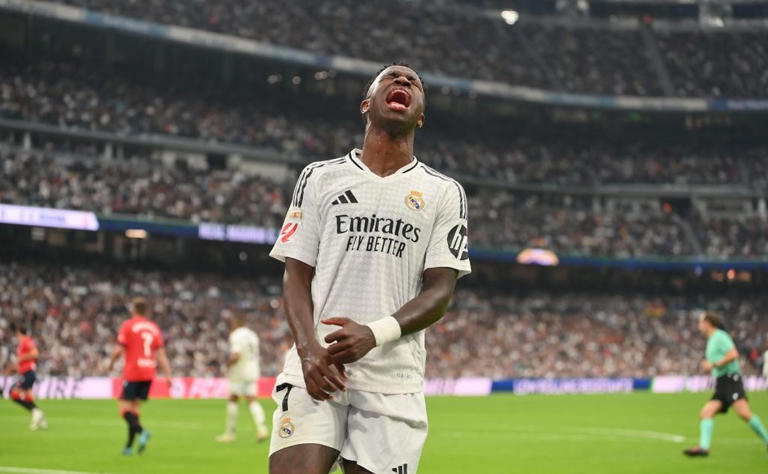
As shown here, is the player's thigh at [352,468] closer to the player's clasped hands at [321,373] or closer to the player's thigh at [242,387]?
the player's clasped hands at [321,373]

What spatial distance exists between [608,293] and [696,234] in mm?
7778

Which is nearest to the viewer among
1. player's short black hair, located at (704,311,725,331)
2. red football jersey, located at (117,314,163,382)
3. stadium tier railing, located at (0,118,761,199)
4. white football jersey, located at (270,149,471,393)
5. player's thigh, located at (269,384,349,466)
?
player's thigh, located at (269,384,349,466)

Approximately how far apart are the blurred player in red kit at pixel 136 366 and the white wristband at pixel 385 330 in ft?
40.6

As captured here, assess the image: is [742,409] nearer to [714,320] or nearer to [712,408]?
[712,408]

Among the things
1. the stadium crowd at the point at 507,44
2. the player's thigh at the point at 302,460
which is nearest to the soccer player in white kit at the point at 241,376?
the player's thigh at the point at 302,460

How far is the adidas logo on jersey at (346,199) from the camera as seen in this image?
16.1ft

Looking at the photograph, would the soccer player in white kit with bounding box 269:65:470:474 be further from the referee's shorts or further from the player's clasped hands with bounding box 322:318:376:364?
the referee's shorts

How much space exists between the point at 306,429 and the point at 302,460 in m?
0.14

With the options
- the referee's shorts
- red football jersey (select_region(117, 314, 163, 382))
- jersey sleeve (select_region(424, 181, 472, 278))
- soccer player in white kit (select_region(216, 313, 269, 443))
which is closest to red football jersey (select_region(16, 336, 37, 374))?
soccer player in white kit (select_region(216, 313, 269, 443))

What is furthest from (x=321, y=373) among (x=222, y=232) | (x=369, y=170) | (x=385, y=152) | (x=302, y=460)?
(x=222, y=232)

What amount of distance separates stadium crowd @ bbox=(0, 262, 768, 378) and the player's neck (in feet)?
113

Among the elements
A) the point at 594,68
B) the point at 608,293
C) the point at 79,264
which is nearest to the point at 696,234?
the point at 608,293

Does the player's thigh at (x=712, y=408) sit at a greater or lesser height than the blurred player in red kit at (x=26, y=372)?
greater

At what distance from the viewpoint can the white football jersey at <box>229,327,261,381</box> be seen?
19672 millimetres
